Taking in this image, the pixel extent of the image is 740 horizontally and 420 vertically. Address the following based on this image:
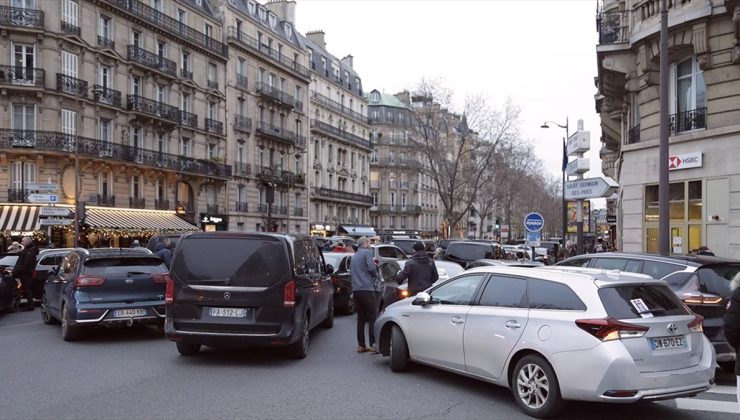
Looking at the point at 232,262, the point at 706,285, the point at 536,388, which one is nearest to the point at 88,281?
the point at 232,262

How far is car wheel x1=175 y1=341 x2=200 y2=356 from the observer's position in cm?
927

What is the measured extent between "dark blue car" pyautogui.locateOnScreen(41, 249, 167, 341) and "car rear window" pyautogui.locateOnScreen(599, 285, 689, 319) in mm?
7633

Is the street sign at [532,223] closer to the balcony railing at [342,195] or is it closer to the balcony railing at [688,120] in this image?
the balcony railing at [688,120]

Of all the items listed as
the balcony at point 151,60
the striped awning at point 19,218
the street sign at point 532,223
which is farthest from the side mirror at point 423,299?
the balcony at point 151,60

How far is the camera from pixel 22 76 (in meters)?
33.1

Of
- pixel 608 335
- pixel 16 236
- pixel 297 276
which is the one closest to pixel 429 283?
pixel 297 276

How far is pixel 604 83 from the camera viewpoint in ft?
77.2

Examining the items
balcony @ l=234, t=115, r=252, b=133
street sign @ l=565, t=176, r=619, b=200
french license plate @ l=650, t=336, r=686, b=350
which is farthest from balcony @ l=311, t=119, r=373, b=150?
french license plate @ l=650, t=336, r=686, b=350

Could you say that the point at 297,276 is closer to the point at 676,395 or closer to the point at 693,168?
the point at 676,395

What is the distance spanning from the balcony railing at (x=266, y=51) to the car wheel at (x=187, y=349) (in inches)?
1753

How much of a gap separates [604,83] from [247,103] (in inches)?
1415

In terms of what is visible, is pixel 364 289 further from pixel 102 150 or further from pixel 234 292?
pixel 102 150

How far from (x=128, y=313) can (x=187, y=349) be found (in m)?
1.80

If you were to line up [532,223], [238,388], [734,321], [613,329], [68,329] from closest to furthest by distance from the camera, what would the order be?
[734,321] → [613,329] → [238,388] → [68,329] → [532,223]
